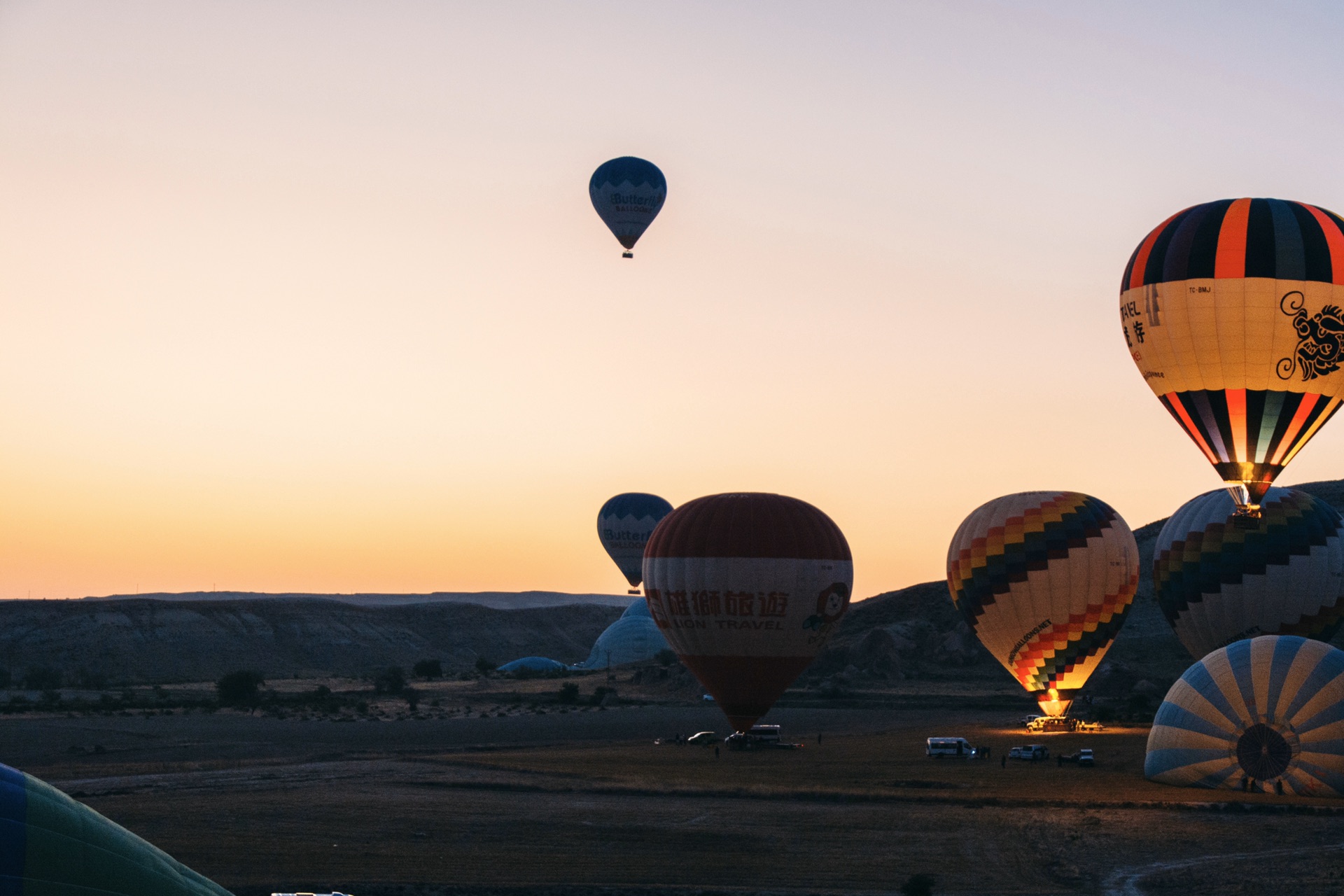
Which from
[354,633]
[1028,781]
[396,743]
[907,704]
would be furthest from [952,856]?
[354,633]

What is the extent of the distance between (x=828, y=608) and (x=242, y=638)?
9136 cm

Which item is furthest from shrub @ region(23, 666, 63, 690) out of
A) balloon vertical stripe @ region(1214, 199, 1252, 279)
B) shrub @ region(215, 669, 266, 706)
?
balloon vertical stripe @ region(1214, 199, 1252, 279)

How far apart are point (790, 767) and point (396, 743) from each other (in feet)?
48.2

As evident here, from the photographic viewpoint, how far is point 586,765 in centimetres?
4253

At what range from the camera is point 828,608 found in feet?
142

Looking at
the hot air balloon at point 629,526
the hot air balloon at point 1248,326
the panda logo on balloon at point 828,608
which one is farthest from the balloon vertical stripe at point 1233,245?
the hot air balloon at point 629,526

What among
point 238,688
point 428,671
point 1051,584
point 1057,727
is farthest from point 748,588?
point 428,671

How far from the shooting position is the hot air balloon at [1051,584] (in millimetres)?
50031

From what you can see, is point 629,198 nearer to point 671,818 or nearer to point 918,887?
point 671,818

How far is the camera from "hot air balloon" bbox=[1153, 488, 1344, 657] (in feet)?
174

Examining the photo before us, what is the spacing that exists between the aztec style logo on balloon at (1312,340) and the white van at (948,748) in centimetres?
1371

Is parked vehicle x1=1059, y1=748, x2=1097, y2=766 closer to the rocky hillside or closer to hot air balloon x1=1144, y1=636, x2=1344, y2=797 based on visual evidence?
hot air balloon x1=1144, y1=636, x2=1344, y2=797

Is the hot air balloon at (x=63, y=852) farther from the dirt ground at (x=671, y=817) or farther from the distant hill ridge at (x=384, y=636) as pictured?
the distant hill ridge at (x=384, y=636)

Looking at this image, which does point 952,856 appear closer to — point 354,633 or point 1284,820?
point 1284,820
